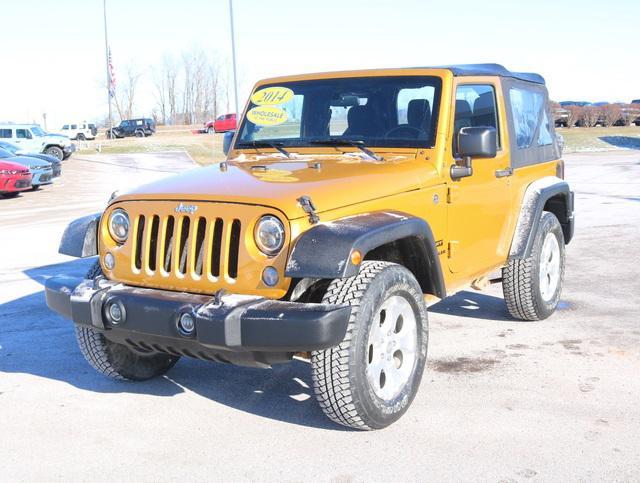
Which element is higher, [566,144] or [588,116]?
[588,116]

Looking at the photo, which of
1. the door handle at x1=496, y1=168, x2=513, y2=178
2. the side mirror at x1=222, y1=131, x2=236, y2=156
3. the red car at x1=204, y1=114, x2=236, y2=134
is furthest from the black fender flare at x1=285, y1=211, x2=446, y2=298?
the red car at x1=204, y1=114, x2=236, y2=134

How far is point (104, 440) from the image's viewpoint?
13.3 ft

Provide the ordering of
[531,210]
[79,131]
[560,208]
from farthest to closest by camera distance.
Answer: [79,131], [560,208], [531,210]

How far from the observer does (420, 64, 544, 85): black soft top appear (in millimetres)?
5199

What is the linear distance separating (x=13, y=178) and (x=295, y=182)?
51.8 feet

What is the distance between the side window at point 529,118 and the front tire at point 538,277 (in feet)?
2.13

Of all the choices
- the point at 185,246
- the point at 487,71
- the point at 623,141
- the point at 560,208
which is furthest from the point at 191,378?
the point at 623,141

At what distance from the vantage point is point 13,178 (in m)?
18.1

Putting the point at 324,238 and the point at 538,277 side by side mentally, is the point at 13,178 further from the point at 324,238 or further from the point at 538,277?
the point at 324,238

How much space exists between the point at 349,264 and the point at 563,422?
1.56m

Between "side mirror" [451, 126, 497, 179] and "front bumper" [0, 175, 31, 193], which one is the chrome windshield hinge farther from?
"front bumper" [0, 175, 31, 193]

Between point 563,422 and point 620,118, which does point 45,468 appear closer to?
point 563,422

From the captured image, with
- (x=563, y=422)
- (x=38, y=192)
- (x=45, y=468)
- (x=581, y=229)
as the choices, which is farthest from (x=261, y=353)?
(x=38, y=192)

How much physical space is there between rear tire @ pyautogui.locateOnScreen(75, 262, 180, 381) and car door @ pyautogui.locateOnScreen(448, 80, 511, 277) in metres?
2.07
